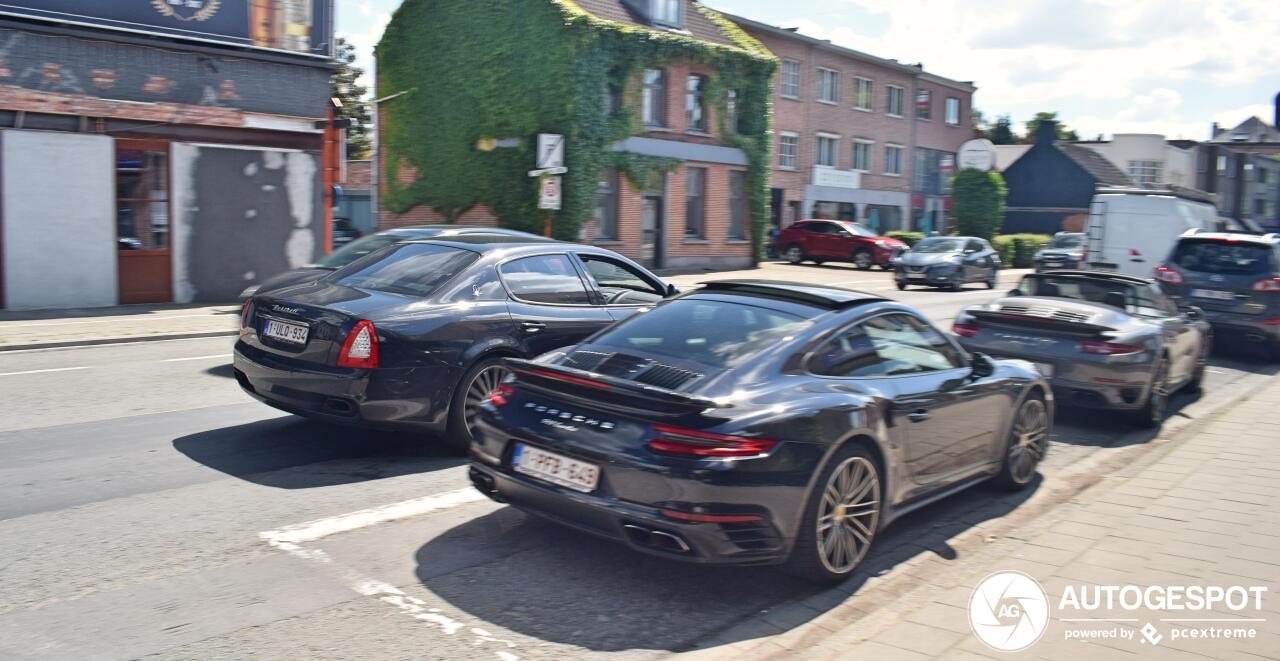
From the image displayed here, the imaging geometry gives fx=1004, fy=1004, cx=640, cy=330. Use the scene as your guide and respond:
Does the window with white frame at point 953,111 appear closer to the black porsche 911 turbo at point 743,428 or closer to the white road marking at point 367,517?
the black porsche 911 turbo at point 743,428

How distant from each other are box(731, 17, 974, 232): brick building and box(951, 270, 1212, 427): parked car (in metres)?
30.5

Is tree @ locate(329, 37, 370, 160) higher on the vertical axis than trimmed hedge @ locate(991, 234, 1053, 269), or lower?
higher

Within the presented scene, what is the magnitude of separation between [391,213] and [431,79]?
14.6 feet

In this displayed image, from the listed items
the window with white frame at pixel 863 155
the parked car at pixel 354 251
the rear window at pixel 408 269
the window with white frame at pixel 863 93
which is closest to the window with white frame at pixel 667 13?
the window with white frame at pixel 863 93

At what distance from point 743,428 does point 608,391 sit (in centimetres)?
65

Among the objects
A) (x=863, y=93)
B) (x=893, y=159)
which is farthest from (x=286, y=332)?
(x=893, y=159)

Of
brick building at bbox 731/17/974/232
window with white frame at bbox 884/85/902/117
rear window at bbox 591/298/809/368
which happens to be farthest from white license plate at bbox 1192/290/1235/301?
window with white frame at bbox 884/85/902/117

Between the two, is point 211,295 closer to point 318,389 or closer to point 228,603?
point 318,389

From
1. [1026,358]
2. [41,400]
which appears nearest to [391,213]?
[41,400]

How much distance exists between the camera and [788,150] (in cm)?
4241

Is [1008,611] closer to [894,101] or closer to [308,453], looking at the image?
[308,453]

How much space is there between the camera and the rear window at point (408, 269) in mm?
6949

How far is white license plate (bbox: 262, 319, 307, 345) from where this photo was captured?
21.4 ft

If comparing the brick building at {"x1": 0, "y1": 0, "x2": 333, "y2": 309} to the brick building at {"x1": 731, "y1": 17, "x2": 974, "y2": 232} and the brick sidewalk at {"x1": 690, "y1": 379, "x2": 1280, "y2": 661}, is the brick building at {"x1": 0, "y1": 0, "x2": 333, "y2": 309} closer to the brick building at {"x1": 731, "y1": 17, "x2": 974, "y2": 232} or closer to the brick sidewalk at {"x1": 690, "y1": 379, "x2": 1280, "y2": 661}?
the brick sidewalk at {"x1": 690, "y1": 379, "x2": 1280, "y2": 661}
